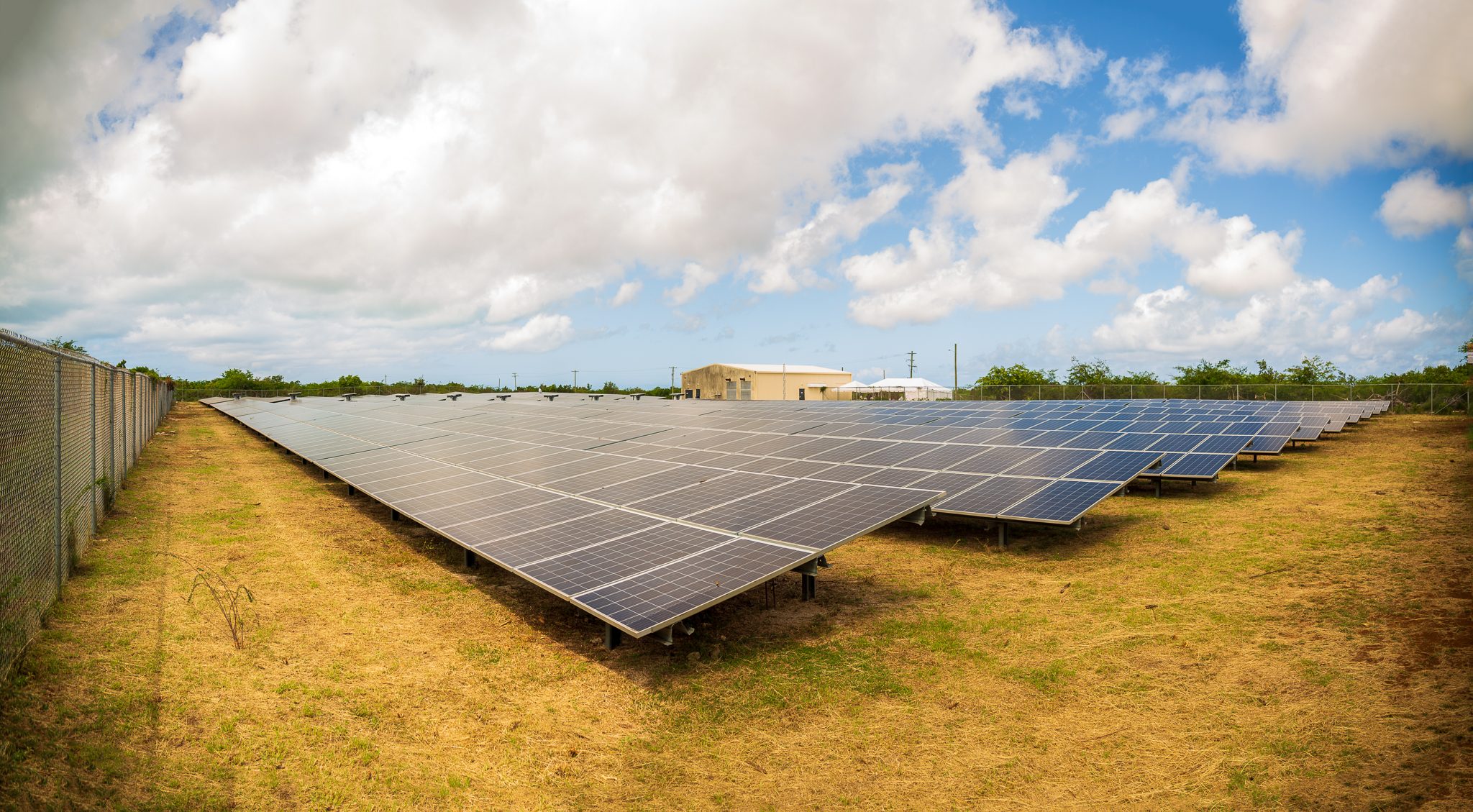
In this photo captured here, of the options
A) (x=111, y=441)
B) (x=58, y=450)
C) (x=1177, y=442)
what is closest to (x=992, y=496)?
(x=1177, y=442)

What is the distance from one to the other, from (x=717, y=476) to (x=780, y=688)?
6.47m

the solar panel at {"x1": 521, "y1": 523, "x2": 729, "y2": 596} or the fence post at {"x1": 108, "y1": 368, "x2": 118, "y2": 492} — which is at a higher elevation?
the fence post at {"x1": 108, "y1": 368, "x2": 118, "y2": 492}

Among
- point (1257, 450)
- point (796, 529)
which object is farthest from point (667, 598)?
point (1257, 450)

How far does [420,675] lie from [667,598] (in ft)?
9.65

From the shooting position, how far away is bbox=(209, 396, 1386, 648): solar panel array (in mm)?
8109

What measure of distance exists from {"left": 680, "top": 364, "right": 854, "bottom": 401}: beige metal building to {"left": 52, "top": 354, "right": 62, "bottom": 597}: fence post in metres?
65.3

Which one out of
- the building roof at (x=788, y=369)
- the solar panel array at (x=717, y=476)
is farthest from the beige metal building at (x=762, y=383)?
the solar panel array at (x=717, y=476)

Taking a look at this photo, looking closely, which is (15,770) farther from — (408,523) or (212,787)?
(408,523)

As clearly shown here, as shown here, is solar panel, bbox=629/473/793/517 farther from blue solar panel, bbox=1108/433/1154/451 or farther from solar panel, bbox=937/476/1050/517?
blue solar panel, bbox=1108/433/1154/451

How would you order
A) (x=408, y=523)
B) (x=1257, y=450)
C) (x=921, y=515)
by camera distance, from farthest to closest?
(x=1257, y=450), (x=408, y=523), (x=921, y=515)

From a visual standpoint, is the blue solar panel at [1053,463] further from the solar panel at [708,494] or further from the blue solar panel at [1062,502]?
the solar panel at [708,494]

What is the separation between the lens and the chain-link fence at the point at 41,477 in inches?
250

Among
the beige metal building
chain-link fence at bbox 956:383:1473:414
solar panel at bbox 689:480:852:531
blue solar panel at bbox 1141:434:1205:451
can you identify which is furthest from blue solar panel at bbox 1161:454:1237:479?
the beige metal building

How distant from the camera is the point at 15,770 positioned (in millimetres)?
4672
